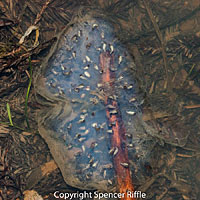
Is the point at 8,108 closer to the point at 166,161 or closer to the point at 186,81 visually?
the point at 166,161

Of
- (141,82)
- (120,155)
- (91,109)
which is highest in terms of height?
(141,82)

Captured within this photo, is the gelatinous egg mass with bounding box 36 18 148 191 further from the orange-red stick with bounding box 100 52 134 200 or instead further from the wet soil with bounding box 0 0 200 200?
the wet soil with bounding box 0 0 200 200

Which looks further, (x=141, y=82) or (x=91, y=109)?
(x=141, y=82)

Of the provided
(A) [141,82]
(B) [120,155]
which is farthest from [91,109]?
(A) [141,82]

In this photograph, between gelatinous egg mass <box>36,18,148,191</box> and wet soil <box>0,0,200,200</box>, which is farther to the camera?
wet soil <box>0,0,200,200</box>

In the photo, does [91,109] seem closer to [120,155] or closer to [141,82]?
[120,155]

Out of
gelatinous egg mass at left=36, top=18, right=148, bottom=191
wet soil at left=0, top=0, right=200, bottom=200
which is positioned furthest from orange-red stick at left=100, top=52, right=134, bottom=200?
wet soil at left=0, top=0, right=200, bottom=200

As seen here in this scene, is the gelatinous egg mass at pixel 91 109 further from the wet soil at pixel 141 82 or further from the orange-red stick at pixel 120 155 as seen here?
the wet soil at pixel 141 82

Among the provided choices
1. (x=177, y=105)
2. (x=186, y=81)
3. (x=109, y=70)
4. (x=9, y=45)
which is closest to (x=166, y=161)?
(x=177, y=105)
